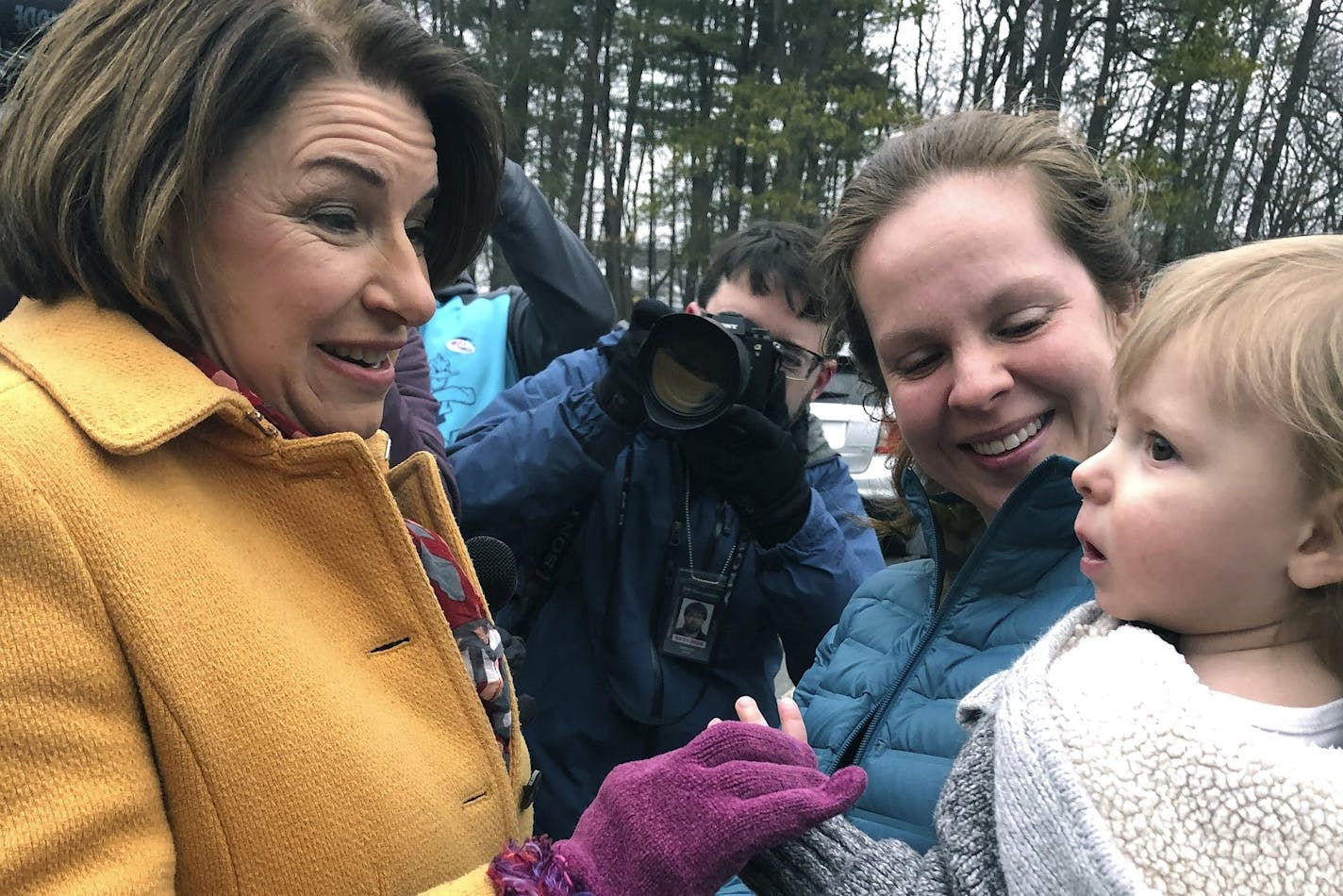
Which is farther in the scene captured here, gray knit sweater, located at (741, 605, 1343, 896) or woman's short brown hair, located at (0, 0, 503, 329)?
woman's short brown hair, located at (0, 0, 503, 329)

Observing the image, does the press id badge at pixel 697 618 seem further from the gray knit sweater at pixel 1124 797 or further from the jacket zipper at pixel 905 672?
the gray knit sweater at pixel 1124 797

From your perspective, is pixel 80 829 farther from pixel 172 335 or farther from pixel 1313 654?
pixel 1313 654

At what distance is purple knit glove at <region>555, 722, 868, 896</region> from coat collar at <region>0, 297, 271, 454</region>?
22.5 inches

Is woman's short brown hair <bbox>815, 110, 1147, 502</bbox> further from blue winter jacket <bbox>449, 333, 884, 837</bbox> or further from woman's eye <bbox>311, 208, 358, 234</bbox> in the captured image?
woman's eye <bbox>311, 208, 358, 234</bbox>

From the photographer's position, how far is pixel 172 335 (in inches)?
44.9

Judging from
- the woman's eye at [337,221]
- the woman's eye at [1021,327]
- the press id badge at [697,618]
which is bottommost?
the press id badge at [697,618]

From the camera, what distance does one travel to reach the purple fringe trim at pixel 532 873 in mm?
988

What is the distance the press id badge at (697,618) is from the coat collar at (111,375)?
3.54ft

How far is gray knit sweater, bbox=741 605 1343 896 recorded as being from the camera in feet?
2.67

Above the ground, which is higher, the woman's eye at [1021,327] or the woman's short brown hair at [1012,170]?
the woman's short brown hair at [1012,170]

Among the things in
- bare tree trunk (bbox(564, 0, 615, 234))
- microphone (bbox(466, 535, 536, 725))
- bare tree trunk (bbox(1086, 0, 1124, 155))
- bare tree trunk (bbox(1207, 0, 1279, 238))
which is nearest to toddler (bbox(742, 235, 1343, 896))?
microphone (bbox(466, 535, 536, 725))

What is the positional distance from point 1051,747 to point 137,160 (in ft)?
3.51

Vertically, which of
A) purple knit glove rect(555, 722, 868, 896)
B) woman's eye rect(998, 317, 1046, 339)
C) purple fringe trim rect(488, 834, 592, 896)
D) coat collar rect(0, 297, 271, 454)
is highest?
woman's eye rect(998, 317, 1046, 339)

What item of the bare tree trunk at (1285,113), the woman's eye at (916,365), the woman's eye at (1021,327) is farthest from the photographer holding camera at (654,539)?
the bare tree trunk at (1285,113)
